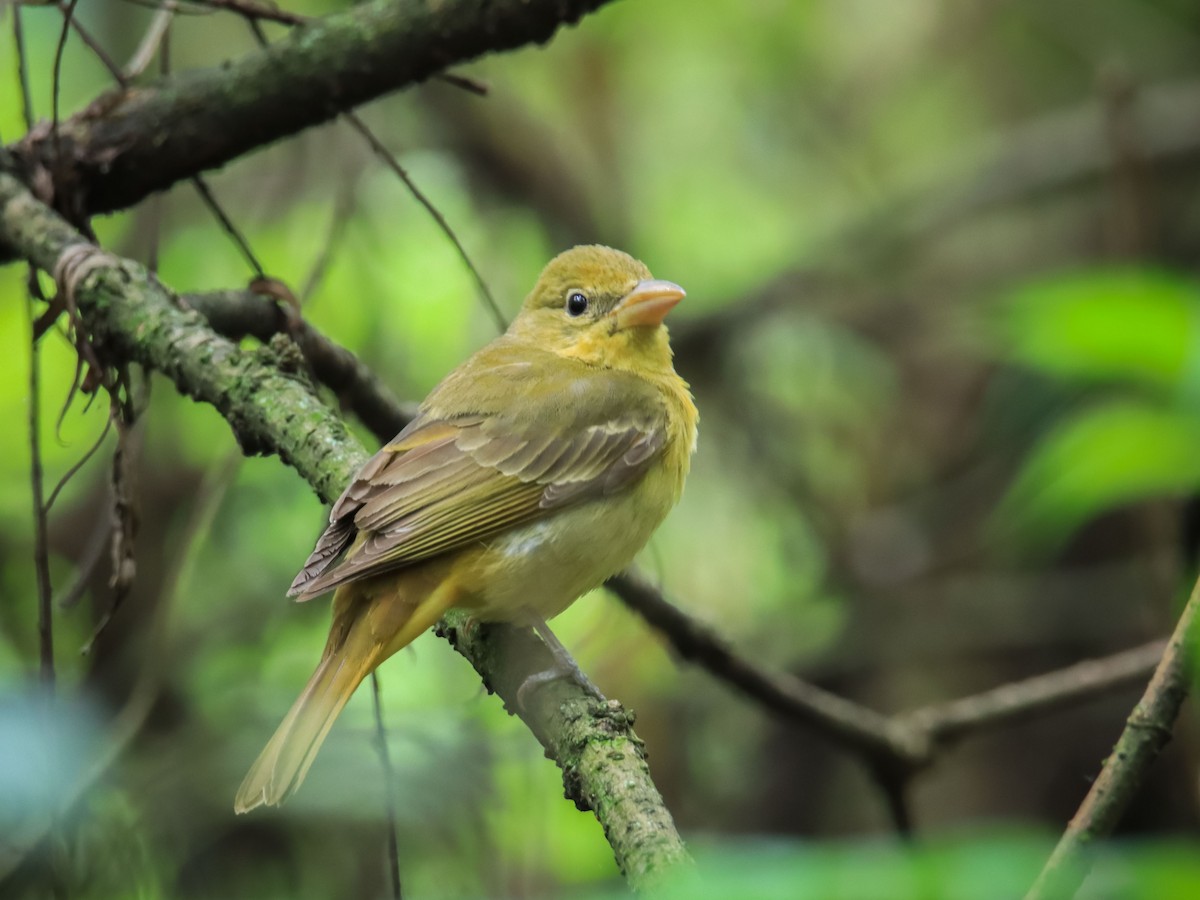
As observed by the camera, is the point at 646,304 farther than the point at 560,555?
Yes

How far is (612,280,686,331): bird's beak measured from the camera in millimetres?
3740

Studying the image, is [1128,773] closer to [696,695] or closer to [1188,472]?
[1188,472]

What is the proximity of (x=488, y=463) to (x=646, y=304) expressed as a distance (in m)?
0.83

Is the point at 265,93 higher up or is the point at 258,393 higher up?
the point at 265,93

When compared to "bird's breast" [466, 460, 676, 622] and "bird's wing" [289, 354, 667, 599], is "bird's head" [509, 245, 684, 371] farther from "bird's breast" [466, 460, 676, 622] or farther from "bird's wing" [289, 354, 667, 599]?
"bird's breast" [466, 460, 676, 622]

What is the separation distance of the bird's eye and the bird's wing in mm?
264

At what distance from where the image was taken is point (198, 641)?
4.68m

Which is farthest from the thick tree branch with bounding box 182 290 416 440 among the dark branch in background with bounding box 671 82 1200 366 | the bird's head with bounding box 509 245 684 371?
the dark branch in background with bounding box 671 82 1200 366

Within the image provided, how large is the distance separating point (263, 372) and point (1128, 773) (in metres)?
1.87

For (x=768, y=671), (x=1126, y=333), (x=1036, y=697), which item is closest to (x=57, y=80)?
(x=768, y=671)

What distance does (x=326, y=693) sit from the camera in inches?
104

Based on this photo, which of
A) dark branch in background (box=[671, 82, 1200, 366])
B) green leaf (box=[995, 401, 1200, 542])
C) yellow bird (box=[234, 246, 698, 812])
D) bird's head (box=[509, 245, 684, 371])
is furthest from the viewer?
dark branch in background (box=[671, 82, 1200, 366])

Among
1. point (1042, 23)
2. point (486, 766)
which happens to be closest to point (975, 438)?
point (1042, 23)

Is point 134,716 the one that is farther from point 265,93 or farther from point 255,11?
point 255,11
